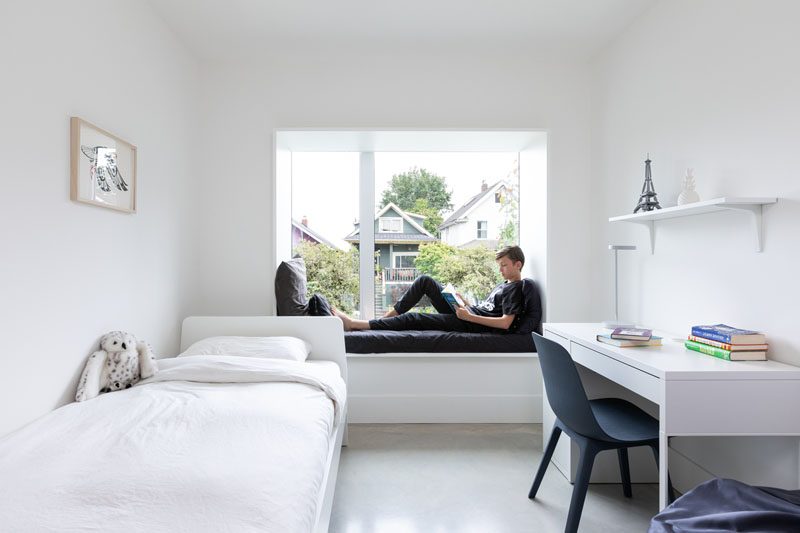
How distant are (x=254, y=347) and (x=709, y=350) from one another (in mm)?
2141

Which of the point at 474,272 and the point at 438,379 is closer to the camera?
the point at 438,379

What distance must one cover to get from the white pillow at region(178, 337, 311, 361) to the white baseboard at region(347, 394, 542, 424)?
75 centimetres

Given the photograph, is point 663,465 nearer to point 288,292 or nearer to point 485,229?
point 288,292

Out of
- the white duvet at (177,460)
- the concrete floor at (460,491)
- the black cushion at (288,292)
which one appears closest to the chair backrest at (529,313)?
the concrete floor at (460,491)

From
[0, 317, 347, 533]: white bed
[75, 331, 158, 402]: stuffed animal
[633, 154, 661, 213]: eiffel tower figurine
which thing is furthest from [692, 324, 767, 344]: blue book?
[75, 331, 158, 402]: stuffed animal

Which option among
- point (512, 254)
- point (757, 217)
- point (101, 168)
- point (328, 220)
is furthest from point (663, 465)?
point (328, 220)

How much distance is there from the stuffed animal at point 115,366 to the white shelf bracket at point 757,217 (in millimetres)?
2655

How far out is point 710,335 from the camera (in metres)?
1.88

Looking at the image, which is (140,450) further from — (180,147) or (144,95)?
(180,147)

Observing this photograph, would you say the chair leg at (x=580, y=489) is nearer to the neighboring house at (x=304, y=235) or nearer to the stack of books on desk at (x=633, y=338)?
the stack of books on desk at (x=633, y=338)

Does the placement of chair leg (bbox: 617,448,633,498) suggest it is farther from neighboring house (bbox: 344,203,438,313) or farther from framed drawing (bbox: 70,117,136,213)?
framed drawing (bbox: 70,117,136,213)

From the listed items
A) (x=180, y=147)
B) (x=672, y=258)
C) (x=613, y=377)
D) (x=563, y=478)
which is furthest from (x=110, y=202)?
(x=672, y=258)

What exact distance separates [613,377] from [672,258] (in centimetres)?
86

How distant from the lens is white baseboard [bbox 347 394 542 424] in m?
3.25
